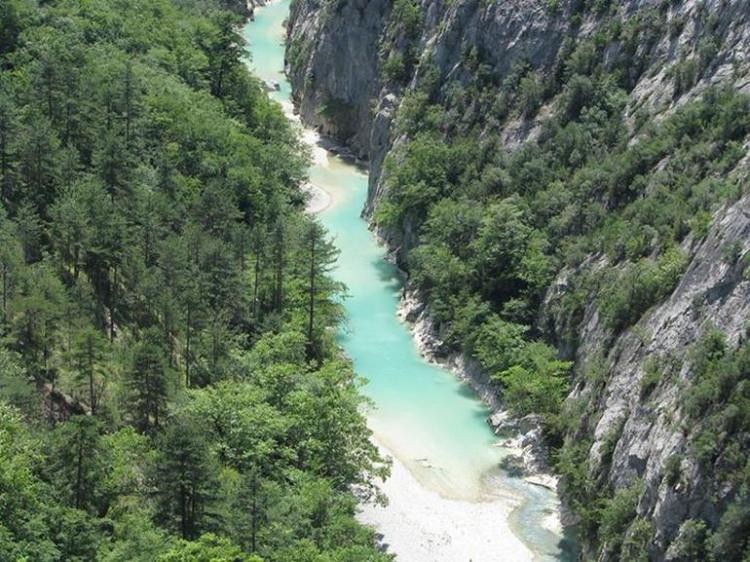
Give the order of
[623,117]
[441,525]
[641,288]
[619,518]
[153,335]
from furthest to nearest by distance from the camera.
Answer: [623,117] → [153,335] → [641,288] → [441,525] → [619,518]

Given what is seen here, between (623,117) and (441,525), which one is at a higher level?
(623,117)

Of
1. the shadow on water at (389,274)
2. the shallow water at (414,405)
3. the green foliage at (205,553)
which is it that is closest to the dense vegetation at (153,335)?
the green foliage at (205,553)

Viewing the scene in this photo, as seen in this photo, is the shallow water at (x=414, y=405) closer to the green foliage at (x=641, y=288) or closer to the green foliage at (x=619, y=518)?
the green foliage at (x=619, y=518)

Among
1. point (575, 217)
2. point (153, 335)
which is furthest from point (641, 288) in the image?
point (153, 335)

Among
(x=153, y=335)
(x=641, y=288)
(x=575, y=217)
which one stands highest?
(x=575, y=217)

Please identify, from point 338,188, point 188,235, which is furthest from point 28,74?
point 338,188

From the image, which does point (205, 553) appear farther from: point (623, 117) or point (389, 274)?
point (389, 274)

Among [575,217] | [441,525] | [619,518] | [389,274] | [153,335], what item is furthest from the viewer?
[389,274]

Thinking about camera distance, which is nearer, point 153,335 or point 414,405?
point 153,335
